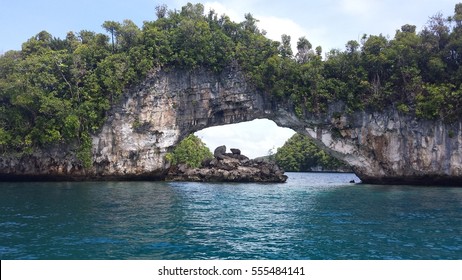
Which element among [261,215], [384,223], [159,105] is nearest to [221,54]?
[159,105]

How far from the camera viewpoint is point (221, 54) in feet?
135

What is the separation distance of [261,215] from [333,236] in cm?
527

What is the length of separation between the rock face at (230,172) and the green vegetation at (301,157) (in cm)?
4876

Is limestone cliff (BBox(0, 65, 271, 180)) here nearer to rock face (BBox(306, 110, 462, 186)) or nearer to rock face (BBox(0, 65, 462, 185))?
rock face (BBox(0, 65, 462, 185))

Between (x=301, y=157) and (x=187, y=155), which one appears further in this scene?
(x=301, y=157)

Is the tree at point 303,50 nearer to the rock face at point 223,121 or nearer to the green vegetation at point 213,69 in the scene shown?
the green vegetation at point 213,69

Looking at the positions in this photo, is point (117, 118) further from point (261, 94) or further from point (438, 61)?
point (438, 61)

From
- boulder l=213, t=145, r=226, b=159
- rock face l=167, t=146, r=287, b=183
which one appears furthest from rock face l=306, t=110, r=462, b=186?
boulder l=213, t=145, r=226, b=159

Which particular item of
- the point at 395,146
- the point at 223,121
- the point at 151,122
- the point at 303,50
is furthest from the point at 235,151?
the point at 395,146

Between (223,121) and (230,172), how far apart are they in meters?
6.78

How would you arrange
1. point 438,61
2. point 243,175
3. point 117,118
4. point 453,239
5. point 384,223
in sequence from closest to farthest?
point 453,239 < point 384,223 < point 438,61 < point 117,118 < point 243,175

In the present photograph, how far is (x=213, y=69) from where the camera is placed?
4144 centimetres

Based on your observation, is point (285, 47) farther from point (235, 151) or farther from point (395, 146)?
point (235, 151)

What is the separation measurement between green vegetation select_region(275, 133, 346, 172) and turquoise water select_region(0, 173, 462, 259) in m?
75.5
